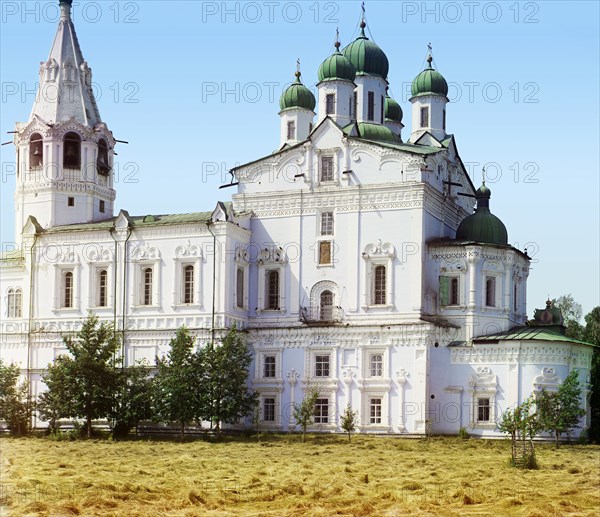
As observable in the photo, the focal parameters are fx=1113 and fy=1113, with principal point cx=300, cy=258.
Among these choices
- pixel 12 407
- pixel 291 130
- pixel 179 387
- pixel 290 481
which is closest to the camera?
pixel 290 481

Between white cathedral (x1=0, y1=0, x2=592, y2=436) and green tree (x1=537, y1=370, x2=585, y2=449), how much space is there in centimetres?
215

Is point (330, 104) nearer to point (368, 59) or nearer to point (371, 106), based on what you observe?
point (371, 106)

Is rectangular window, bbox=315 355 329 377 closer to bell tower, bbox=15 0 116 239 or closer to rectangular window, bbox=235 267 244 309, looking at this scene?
rectangular window, bbox=235 267 244 309

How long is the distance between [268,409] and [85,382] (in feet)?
29.3

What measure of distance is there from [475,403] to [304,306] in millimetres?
9314

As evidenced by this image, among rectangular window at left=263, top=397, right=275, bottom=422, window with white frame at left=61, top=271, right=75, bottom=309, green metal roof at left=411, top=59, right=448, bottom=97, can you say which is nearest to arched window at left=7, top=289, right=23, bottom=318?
window with white frame at left=61, top=271, right=75, bottom=309

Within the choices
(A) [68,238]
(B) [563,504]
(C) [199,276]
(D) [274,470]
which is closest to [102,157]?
(A) [68,238]

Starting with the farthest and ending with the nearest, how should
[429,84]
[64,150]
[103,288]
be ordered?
[429,84], [64,150], [103,288]

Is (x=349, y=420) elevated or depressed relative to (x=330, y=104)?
depressed

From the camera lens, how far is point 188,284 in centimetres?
5306

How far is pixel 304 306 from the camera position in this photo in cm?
5278

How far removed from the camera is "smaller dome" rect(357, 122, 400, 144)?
56062 millimetres

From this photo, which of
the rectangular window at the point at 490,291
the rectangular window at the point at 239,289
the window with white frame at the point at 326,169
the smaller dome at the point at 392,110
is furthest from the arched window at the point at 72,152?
the rectangular window at the point at 490,291

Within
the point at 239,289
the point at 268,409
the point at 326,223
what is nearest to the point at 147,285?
the point at 239,289
